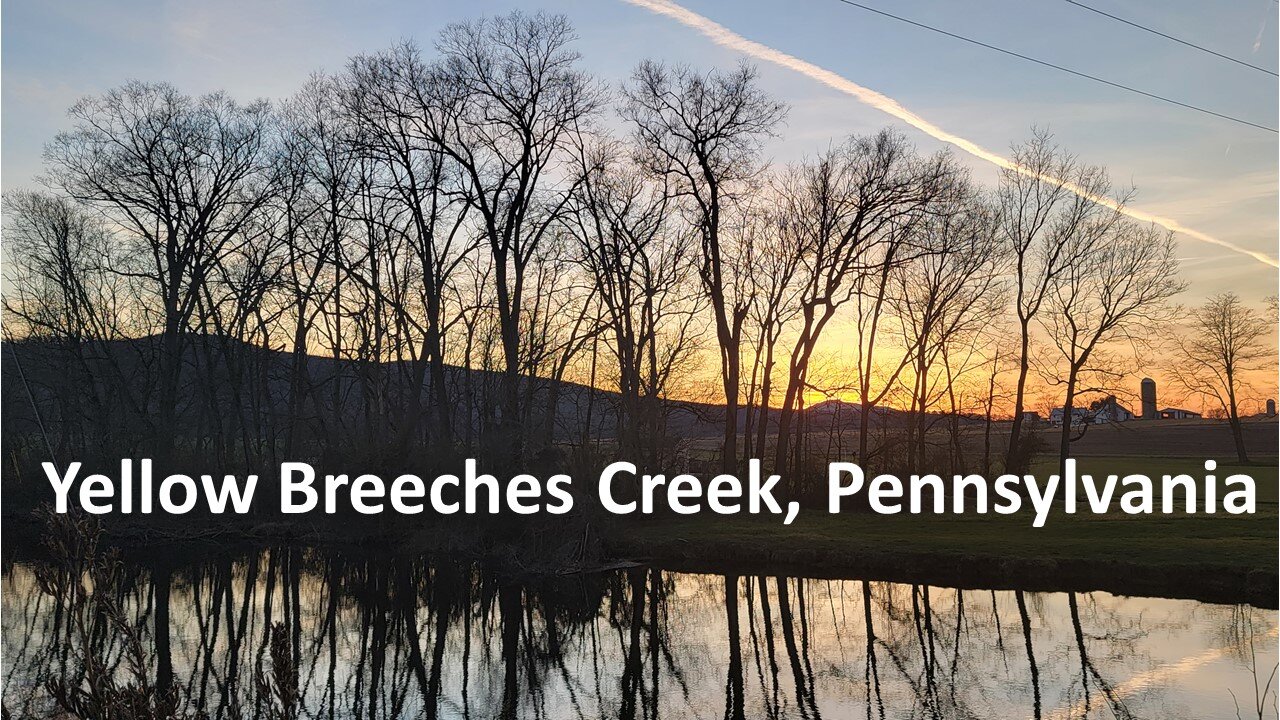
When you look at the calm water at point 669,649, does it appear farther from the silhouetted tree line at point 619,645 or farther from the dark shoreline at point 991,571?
the dark shoreline at point 991,571

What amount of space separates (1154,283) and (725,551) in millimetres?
25324

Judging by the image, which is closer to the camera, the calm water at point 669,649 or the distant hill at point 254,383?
the calm water at point 669,649

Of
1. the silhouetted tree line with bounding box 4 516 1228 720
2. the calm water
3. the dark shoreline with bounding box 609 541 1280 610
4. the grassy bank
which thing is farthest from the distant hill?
the calm water

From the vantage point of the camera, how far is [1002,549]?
76.2ft

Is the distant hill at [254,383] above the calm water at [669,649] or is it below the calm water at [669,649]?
above

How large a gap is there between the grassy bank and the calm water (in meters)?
1.28

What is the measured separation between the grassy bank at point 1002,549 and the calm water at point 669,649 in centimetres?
128

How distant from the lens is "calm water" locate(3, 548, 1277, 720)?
13320 millimetres

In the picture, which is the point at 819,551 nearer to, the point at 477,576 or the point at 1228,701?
the point at 477,576

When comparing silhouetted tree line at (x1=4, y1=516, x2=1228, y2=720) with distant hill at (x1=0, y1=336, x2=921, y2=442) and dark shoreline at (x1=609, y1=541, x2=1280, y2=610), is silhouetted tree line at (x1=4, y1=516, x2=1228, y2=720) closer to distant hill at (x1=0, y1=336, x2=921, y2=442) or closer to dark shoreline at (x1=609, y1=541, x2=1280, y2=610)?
dark shoreline at (x1=609, y1=541, x2=1280, y2=610)

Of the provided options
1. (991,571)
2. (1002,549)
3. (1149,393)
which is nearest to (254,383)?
(1002,549)

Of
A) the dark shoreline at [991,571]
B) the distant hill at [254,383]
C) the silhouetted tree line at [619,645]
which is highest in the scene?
the distant hill at [254,383]

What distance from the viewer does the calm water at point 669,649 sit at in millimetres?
13320

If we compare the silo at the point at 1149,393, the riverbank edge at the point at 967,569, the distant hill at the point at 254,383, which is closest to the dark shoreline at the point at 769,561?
the riverbank edge at the point at 967,569
